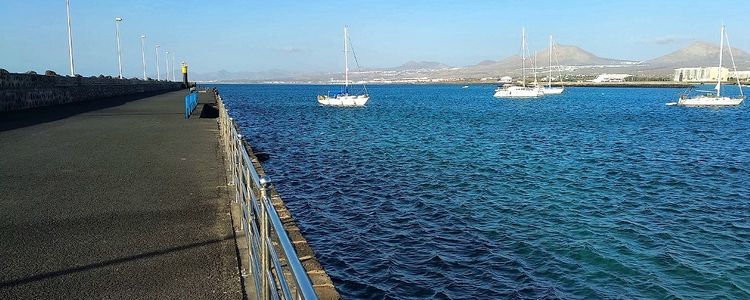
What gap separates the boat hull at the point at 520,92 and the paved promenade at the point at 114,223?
9055cm

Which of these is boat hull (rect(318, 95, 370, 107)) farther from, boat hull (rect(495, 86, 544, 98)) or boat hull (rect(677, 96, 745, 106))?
boat hull (rect(677, 96, 745, 106))

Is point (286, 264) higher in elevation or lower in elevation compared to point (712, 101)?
higher

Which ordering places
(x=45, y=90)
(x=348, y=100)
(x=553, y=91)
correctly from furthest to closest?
(x=553, y=91), (x=348, y=100), (x=45, y=90)

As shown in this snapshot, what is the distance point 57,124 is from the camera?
1659 cm

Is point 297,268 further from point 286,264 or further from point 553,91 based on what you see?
point 553,91

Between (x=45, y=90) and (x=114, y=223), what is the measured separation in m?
21.5

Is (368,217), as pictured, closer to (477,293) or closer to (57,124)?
(477,293)

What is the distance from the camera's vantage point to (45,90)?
947 inches

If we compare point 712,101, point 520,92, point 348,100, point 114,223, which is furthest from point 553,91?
point 114,223

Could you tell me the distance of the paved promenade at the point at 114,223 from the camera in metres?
4.49

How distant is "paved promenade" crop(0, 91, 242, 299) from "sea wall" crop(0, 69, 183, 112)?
9.09 metres

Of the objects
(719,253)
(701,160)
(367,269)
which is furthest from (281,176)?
(701,160)

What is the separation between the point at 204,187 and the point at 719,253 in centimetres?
963

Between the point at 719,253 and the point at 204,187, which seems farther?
the point at 719,253
